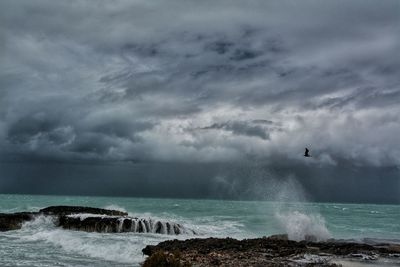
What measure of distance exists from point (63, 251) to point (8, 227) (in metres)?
19.2

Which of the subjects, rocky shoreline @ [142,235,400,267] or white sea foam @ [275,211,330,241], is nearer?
rocky shoreline @ [142,235,400,267]

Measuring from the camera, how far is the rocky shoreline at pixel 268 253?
21.1 m

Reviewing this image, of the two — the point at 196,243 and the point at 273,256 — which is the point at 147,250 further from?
the point at 273,256

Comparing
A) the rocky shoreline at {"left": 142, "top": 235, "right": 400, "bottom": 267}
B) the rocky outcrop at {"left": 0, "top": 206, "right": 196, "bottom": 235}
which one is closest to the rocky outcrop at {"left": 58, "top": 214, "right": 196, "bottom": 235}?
the rocky outcrop at {"left": 0, "top": 206, "right": 196, "bottom": 235}

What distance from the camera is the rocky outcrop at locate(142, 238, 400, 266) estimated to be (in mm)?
21172

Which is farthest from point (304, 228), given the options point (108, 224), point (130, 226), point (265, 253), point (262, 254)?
point (108, 224)

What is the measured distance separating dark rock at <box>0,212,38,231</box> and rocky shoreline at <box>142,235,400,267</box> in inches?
994

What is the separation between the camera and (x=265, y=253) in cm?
2362

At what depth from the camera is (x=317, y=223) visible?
4062cm

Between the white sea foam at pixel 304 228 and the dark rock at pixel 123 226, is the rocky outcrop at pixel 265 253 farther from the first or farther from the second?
the dark rock at pixel 123 226

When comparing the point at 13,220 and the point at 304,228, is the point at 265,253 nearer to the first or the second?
the point at 304,228

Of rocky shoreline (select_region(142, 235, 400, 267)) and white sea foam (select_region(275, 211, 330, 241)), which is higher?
white sea foam (select_region(275, 211, 330, 241))

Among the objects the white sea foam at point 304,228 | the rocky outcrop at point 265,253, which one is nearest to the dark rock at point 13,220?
the rocky outcrop at point 265,253

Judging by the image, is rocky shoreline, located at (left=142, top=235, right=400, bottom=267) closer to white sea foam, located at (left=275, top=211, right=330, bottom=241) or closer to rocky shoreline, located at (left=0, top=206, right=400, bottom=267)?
rocky shoreline, located at (left=0, top=206, right=400, bottom=267)
